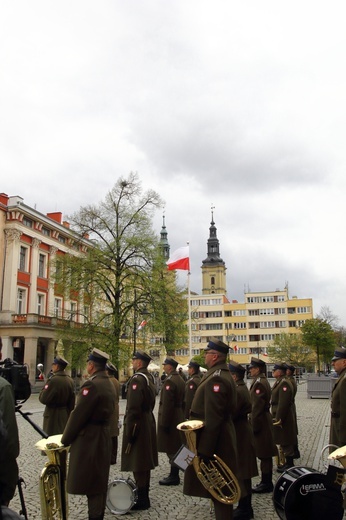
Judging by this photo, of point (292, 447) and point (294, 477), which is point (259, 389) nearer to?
point (292, 447)

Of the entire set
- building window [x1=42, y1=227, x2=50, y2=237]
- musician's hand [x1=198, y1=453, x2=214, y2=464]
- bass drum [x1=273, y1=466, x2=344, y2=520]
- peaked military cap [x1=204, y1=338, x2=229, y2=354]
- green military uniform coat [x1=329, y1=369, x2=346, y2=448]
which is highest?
building window [x1=42, y1=227, x2=50, y2=237]

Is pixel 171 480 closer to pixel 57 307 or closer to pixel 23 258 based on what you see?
pixel 23 258

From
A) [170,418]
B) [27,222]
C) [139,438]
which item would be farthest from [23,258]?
[139,438]

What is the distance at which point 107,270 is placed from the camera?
30.3 m

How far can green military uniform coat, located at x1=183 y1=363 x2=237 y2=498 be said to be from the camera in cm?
522

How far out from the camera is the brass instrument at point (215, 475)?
516 centimetres

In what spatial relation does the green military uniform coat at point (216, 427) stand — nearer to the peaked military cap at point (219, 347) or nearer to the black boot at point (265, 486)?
the peaked military cap at point (219, 347)

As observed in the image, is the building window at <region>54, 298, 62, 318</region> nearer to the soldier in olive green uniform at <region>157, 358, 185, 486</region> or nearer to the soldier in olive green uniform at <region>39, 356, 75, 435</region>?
the soldier in olive green uniform at <region>39, 356, 75, 435</region>

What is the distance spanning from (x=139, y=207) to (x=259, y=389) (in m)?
23.7

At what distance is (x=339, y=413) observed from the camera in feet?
22.7

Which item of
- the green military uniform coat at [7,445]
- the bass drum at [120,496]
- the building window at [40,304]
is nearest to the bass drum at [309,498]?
the bass drum at [120,496]

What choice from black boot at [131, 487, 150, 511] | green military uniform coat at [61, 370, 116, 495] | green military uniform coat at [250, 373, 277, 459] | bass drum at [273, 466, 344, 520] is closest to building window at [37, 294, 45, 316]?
green military uniform coat at [250, 373, 277, 459]

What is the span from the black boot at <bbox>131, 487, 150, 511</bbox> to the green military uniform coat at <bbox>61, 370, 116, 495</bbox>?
1.37 m

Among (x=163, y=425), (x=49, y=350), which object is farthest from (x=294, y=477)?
(x=49, y=350)
